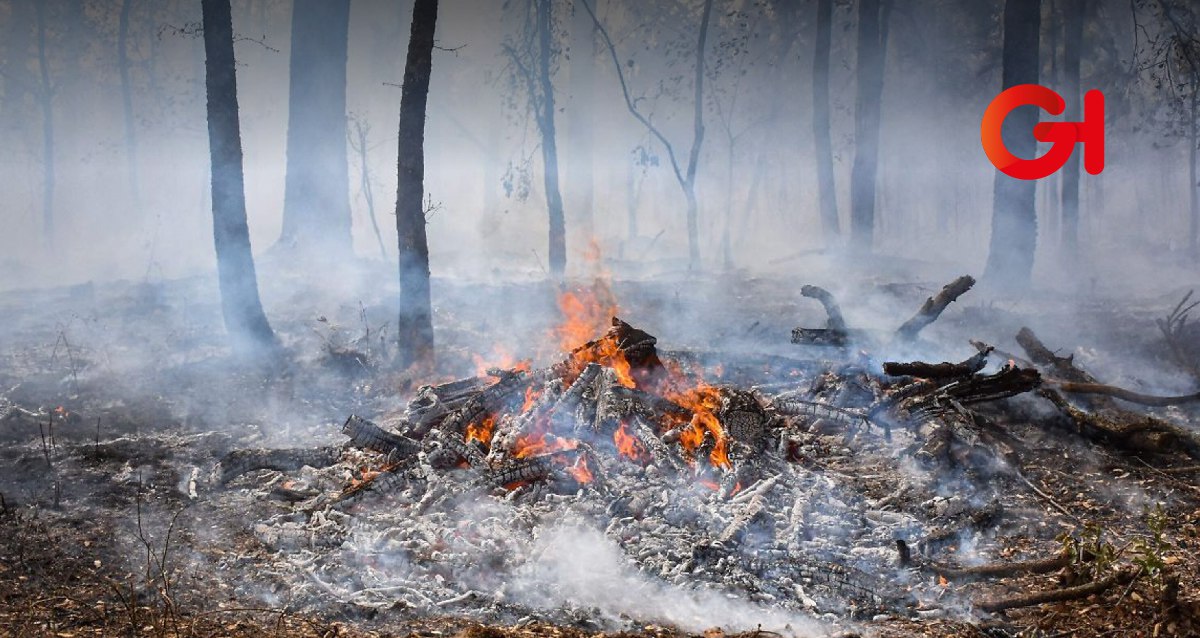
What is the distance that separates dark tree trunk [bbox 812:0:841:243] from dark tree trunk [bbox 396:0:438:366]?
14.4 m

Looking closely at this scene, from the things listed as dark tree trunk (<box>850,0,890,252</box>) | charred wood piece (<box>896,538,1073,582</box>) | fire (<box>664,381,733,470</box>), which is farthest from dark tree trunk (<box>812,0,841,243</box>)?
charred wood piece (<box>896,538,1073,582</box>)

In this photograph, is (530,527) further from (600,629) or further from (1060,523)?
(1060,523)

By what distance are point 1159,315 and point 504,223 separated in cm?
3906

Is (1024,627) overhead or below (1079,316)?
below

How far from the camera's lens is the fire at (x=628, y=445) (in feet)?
24.0

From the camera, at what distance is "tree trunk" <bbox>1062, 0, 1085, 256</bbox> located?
72.3 ft

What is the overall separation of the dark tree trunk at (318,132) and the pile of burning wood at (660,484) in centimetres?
1090

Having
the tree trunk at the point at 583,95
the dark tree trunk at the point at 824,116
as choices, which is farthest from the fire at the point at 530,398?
the tree trunk at the point at 583,95

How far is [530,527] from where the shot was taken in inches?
241

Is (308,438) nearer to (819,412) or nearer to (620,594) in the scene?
(620,594)

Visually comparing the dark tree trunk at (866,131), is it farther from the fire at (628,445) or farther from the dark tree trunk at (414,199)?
the fire at (628,445)

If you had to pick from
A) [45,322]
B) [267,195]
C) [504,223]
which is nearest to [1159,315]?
[45,322]

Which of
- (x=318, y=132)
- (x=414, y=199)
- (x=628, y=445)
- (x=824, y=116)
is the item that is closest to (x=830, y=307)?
(x=628, y=445)

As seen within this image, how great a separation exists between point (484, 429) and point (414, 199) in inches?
190
